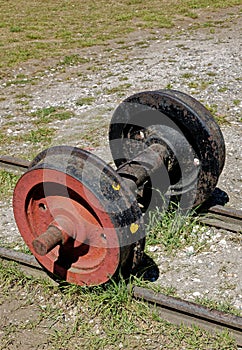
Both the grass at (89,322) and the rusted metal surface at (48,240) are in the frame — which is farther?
the grass at (89,322)

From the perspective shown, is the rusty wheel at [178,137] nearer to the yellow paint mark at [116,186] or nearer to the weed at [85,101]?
the yellow paint mark at [116,186]

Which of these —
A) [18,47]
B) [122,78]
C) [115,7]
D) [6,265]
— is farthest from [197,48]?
[6,265]

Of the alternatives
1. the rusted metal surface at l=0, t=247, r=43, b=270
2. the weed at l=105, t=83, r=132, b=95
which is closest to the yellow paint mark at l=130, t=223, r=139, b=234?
the rusted metal surface at l=0, t=247, r=43, b=270

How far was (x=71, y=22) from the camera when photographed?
46.8 feet

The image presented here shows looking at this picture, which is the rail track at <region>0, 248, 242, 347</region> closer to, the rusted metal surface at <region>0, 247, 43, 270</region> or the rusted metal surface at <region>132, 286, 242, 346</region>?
the rusted metal surface at <region>132, 286, 242, 346</region>

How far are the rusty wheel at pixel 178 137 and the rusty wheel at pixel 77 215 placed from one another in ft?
3.33

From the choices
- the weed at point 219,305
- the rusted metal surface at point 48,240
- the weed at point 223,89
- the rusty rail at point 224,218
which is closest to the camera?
the rusted metal surface at point 48,240

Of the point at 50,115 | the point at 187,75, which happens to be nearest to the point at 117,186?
the point at 50,115

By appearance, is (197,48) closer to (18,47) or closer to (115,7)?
(18,47)

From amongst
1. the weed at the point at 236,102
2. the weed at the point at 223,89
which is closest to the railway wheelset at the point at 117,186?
the weed at the point at 236,102

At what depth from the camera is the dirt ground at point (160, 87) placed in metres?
4.13

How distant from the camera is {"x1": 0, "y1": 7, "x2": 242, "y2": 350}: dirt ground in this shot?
413cm

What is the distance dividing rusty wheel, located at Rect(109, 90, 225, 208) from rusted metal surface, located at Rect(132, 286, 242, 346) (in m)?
1.12

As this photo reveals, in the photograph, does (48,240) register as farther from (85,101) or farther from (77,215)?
(85,101)
